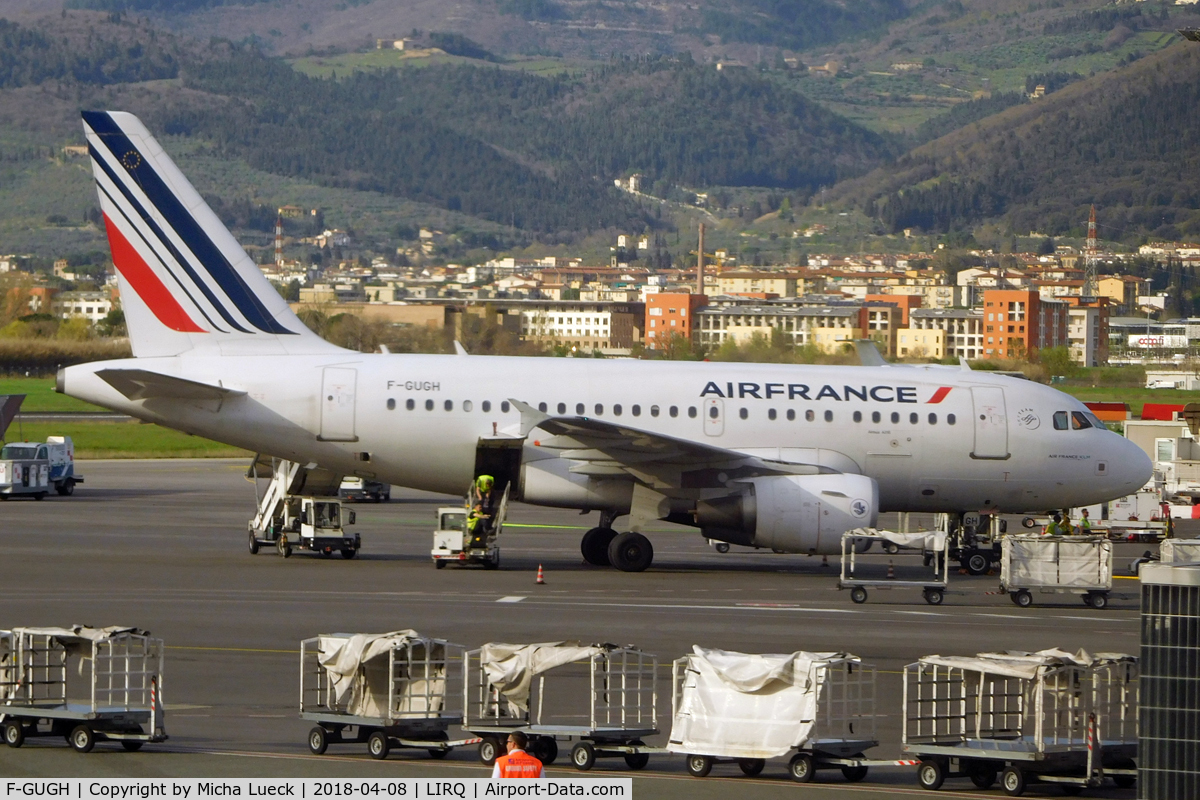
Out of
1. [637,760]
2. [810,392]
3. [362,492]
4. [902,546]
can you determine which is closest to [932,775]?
[637,760]

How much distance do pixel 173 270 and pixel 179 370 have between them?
86.9 inches

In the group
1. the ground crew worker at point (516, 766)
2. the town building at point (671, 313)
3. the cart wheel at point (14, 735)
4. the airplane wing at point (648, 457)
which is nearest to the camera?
the ground crew worker at point (516, 766)

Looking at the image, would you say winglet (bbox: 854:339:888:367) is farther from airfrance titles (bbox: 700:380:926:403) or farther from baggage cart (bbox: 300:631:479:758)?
baggage cart (bbox: 300:631:479:758)

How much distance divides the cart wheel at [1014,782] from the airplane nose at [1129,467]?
21.4m

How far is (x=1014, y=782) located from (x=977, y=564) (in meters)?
20.5

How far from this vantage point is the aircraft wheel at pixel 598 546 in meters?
35.8

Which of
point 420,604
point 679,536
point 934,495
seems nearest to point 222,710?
point 420,604

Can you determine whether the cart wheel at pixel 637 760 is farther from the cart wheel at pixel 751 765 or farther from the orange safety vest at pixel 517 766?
the orange safety vest at pixel 517 766

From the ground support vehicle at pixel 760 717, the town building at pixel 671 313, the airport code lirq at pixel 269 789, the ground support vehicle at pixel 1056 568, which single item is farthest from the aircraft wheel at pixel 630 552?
the town building at pixel 671 313

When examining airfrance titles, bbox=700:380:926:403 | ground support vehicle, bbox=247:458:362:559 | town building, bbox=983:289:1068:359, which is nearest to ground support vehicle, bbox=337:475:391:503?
ground support vehicle, bbox=247:458:362:559

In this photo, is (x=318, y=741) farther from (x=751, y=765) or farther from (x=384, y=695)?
(x=751, y=765)

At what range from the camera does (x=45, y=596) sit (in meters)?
28.7

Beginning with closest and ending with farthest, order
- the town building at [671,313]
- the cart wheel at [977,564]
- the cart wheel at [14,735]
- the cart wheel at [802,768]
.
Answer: the cart wheel at [802,768], the cart wheel at [14,735], the cart wheel at [977,564], the town building at [671,313]

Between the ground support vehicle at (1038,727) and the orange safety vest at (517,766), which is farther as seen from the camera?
the ground support vehicle at (1038,727)
